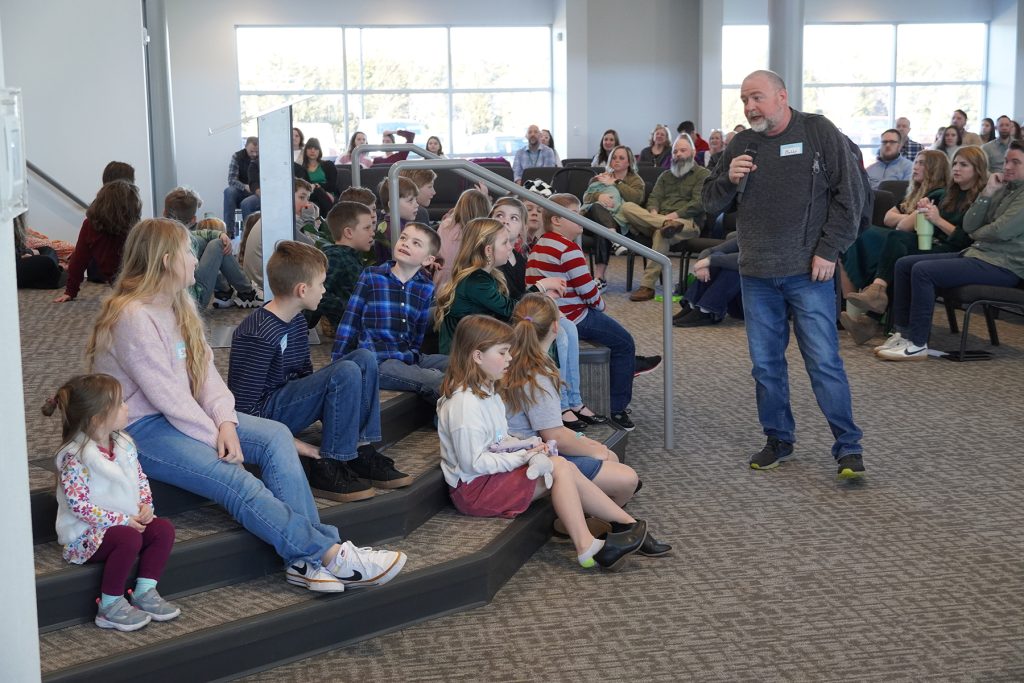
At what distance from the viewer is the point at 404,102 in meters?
18.5

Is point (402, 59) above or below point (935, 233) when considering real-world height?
above

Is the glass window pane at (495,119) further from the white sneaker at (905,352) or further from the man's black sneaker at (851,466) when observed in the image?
the man's black sneaker at (851,466)

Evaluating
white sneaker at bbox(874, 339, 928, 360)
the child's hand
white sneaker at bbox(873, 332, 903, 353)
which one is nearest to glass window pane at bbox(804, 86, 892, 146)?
white sneaker at bbox(873, 332, 903, 353)

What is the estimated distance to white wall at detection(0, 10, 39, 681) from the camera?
1372 millimetres

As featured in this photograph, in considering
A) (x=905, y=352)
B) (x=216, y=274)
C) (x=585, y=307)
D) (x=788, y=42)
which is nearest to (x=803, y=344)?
(x=585, y=307)

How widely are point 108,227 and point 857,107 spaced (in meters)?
15.7

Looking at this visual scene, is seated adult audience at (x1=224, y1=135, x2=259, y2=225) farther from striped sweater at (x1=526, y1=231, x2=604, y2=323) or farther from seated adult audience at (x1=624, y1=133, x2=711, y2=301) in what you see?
striped sweater at (x1=526, y1=231, x2=604, y2=323)

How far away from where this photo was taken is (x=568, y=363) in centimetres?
448

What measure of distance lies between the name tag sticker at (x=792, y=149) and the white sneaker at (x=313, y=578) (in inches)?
Result: 91.1

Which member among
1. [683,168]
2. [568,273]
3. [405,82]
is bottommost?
[568,273]

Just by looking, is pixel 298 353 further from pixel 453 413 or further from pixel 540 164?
pixel 540 164

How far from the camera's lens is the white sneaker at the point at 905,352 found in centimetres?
638

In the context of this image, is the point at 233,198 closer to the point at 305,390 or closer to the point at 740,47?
the point at 740,47

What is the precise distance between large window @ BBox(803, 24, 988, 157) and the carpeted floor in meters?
14.9
